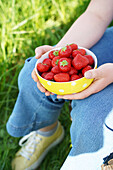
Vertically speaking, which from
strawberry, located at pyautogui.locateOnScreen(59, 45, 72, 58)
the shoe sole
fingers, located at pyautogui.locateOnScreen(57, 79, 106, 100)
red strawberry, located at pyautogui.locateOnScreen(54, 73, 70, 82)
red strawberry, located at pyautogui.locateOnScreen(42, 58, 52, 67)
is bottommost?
the shoe sole

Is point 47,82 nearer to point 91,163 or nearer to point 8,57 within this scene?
point 91,163

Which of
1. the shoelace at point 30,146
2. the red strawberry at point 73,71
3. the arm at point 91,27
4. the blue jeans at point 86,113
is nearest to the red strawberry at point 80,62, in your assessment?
the red strawberry at point 73,71

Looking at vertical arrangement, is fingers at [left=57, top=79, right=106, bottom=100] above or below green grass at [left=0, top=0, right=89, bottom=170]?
above

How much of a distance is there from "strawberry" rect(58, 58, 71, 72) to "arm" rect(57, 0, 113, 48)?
23cm

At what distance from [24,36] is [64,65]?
1.26m

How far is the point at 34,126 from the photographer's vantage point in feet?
3.73

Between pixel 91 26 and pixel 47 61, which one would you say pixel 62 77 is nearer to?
pixel 47 61

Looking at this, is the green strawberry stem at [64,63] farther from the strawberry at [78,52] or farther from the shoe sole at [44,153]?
the shoe sole at [44,153]

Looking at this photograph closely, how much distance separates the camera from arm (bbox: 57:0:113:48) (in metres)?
1.00

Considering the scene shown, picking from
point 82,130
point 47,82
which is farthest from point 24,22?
point 82,130

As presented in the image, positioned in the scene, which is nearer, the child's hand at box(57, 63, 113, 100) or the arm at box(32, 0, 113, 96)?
the child's hand at box(57, 63, 113, 100)

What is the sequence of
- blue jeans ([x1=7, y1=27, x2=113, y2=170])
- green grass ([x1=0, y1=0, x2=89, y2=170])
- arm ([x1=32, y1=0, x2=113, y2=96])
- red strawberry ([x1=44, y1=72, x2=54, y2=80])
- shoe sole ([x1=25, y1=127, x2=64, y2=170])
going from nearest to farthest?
blue jeans ([x1=7, y1=27, x2=113, y2=170]) < red strawberry ([x1=44, y1=72, x2=54, y2=80]) < arm ([x1=32, y1=0, x2=113, y2=96]) < shoe sole ([x1=25, y1=127, x2=64, y2=170]) < green grass ([x1=0, y1=0, x2=89, y2=170])

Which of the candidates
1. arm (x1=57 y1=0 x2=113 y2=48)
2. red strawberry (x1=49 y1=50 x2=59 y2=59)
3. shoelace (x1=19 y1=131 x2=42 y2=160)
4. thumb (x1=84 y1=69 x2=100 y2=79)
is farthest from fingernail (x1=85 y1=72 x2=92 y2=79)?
shoelace (x1=19 y1=131 x2=42 y2=160)

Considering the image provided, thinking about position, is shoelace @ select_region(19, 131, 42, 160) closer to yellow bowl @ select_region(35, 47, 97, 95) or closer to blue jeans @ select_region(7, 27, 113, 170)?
blue jeans @ select_region(7, 27, 113, 170)
